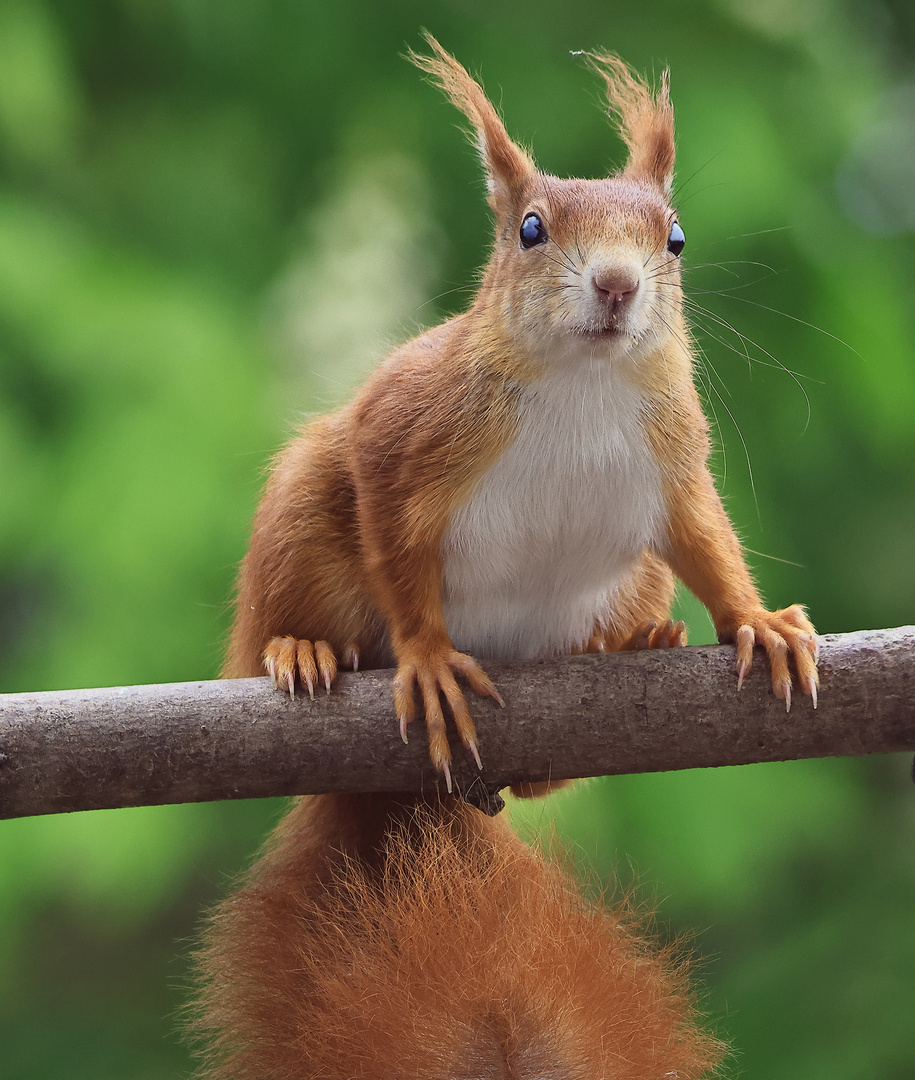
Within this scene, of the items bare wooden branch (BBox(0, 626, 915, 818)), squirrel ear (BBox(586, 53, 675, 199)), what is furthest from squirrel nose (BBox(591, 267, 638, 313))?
bare wooden branch (BBox(0, 626, 915, 818))

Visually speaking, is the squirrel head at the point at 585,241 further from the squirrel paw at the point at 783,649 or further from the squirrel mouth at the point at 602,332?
the squirrel paw at the point at 783,649

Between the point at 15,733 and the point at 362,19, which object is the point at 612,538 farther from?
the point at 362,19

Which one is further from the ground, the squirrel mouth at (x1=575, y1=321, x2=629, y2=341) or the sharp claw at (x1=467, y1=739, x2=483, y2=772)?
the squirrel mouth at (x1=575, y1=321, x2=629, y2=341)

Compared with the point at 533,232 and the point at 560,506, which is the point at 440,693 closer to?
the point at 560,506

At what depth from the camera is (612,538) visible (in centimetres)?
136

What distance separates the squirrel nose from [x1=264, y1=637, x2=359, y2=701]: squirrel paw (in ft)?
A: 1.52

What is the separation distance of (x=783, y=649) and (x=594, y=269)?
1.37 ft

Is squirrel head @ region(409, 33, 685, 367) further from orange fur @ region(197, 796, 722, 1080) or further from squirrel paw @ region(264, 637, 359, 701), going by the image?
orange fur @ region(197, 796, 722, 1080)

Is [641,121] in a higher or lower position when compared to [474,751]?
higher

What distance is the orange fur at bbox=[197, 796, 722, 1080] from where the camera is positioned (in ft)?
3.69

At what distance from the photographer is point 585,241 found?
1200 millimetres

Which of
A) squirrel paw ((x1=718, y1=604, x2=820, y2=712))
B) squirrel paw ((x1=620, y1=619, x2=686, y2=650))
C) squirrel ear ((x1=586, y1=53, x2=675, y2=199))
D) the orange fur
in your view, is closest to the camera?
the orange fur

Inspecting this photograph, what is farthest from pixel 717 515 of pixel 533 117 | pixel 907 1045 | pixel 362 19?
pixel 362 19

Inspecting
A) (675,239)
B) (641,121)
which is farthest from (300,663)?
(641,121)
